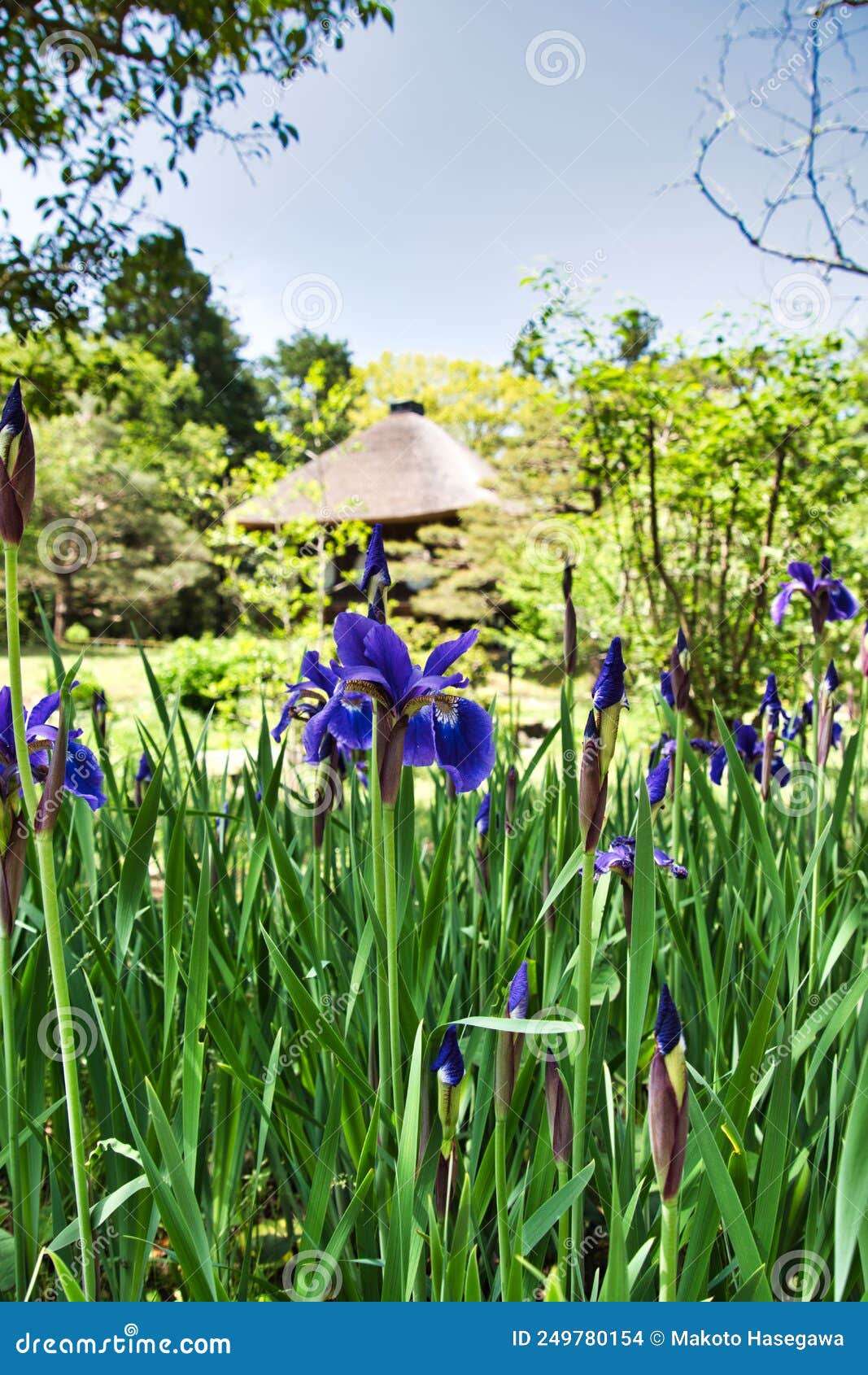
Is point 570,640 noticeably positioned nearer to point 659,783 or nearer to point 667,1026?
point 659,783

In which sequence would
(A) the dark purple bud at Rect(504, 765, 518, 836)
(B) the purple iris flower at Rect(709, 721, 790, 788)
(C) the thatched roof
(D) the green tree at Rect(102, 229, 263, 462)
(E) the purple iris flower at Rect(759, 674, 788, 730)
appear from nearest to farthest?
1. (A) the dark purple bud at Rect(504, 765, 518, 836)
2. (E) the purple iris flower at Rect(759, 674, 788, 730)
3. (B) the purple iris flower at Rect(709, 721, 790, 788)
4. (C) the thatched roof
5. (D) the green tree at Rect(102, 229, 263, 462)

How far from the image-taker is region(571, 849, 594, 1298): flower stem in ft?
2.68

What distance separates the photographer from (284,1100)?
118cm

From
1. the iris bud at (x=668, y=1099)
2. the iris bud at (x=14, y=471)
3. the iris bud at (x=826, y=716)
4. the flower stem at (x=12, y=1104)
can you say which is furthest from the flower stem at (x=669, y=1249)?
the iris bud at (x=826, y=716)

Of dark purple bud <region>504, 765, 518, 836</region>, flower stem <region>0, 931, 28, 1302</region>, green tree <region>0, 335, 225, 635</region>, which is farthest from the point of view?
green tree <region>0, 335, 225, 635</region>

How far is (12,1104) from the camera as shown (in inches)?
41.6

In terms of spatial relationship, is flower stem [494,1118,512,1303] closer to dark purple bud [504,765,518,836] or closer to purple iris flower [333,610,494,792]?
purple iris flower [333,610,494,792]

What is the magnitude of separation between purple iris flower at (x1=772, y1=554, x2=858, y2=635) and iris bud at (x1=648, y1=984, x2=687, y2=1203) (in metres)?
1.30

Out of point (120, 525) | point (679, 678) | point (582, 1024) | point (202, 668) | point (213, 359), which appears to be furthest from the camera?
point (213, 359)

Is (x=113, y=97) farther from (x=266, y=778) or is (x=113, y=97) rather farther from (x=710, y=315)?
(x=266, y=778)

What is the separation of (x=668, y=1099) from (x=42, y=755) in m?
0.90

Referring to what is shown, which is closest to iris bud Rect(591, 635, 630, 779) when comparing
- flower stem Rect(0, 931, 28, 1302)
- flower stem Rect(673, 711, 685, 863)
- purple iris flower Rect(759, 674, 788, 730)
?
flower stem Rect(0, 931, 28, 1302)

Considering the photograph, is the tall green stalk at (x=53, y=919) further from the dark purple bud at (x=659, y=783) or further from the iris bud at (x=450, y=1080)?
the dark purple bud at (x=659, y=783)

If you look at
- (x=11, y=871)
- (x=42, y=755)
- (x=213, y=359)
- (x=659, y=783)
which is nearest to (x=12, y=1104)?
(x=11, y=871)
